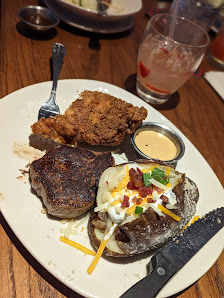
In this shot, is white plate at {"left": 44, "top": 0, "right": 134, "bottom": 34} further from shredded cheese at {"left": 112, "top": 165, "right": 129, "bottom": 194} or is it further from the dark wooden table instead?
shredded cheese at {"left": 112, "top": 165, "right": 129, "bottom": 194}

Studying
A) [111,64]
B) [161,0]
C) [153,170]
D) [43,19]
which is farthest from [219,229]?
[161,0]

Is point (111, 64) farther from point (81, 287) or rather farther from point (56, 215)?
point (81, 287)

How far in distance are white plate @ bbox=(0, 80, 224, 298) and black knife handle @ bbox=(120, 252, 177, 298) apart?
94 millimetres

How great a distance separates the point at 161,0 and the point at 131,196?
202 inches

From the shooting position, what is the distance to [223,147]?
336 cm

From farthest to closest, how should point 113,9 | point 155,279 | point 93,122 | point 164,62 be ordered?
point 113,9 < point 164,62 < point 93,122 < point 155,279

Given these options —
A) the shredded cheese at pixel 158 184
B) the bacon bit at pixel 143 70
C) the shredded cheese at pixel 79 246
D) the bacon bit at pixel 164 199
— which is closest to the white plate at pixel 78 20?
the bacon bit at pixel 143 70

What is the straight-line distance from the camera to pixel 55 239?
6.08ft

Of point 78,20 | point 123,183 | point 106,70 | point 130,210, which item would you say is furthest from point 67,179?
point 78,20

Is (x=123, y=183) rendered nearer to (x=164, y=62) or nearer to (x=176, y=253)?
(x=176, y=253)

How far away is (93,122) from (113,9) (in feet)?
8.12

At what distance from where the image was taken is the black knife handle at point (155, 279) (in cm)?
161

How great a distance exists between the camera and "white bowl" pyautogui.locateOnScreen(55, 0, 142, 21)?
12.2 feet

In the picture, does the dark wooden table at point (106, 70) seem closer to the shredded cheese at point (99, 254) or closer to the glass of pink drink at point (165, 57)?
the glass of pink drink at point (165, 57)
